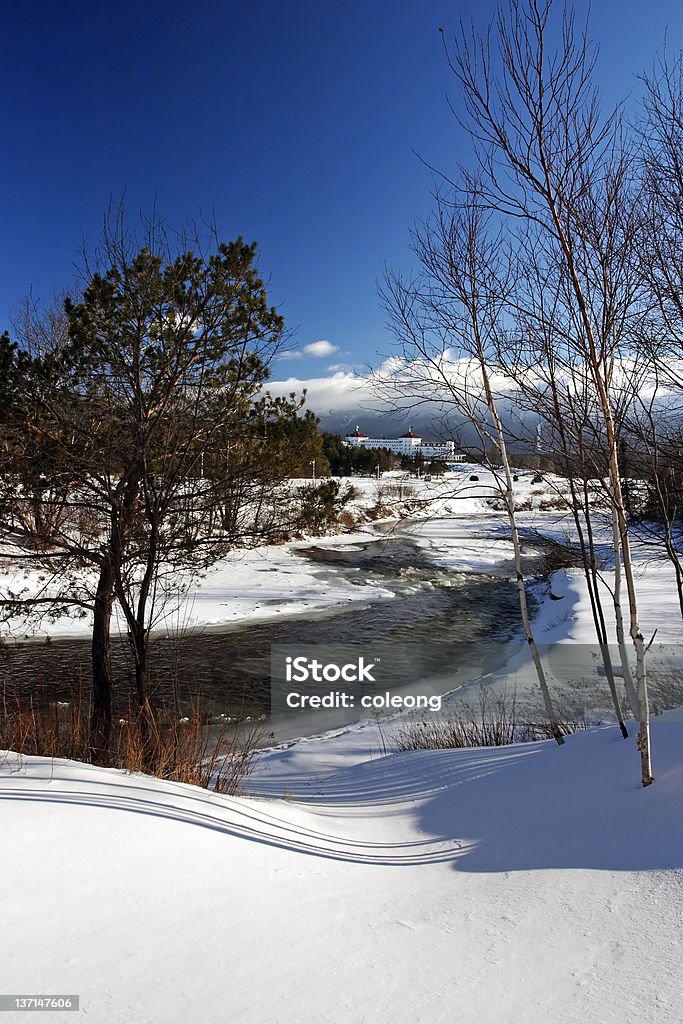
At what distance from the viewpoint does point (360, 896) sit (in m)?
3.01

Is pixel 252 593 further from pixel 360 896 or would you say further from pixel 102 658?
pixel 360 896

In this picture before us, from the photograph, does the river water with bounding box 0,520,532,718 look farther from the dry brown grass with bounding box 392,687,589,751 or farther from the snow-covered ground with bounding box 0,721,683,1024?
the snow-covered ground with bounding box 0,721,683,1024

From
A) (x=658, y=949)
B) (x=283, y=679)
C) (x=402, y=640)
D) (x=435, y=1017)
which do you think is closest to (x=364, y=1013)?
(x=435, y=1017)

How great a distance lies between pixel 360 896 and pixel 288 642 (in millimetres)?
10791

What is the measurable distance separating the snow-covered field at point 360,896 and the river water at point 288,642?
3.92 metres

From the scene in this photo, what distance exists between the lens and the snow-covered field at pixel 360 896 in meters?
2.07

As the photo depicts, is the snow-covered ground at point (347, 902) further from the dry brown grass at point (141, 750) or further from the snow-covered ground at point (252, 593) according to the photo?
the snow-covered ground at point (252, 593)

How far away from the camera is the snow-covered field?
2.07 metres

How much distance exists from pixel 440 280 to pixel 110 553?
177 inches

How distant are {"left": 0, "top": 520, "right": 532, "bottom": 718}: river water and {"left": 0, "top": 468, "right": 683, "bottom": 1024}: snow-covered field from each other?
12.9 ft

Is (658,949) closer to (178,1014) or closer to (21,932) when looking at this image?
(178,1014)

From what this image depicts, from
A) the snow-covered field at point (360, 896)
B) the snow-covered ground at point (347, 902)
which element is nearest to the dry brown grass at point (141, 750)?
the snow-covered field at point (360, 896)

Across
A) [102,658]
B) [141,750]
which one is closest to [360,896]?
[141,750]

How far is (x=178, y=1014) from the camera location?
195 centimetres
